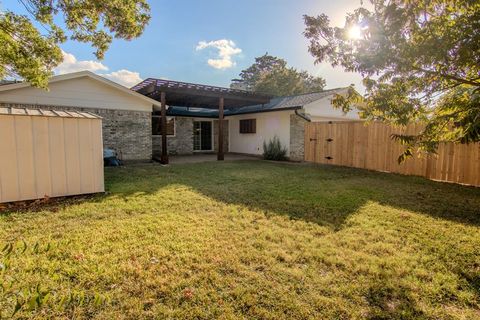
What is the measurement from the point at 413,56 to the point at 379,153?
22.9 ft

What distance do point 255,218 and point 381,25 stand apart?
3.31 m

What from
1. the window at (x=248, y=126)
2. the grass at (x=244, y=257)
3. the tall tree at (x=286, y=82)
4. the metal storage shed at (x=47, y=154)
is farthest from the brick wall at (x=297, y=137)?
the tall tree at (x=286, y=82)

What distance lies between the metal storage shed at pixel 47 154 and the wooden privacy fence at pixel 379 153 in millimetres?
8314

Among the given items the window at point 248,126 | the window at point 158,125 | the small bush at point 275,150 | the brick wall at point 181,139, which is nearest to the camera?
the small bush at point 275,150

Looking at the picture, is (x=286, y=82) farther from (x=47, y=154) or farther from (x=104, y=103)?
(x=47, y=154)

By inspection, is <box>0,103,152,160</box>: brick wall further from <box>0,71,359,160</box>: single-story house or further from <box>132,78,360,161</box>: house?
<box>132,78,360,161</box>: house

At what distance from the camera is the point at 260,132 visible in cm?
1525

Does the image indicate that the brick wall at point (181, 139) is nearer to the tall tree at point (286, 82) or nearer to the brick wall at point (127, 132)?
the brick wall at point (127, 132)

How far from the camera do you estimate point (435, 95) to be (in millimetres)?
4137

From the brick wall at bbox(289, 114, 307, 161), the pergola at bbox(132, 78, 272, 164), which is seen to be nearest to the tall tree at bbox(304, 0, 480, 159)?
the pergola at bbox(132, 78, 272, 164)

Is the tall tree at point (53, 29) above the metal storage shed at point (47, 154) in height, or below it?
above

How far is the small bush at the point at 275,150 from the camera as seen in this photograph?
1333 cm

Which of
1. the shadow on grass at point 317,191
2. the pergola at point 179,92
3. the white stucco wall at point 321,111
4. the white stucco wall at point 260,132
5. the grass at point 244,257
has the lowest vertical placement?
the grass at point 244,257

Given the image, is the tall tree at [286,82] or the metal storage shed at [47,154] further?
the tall tree at [286,82]
